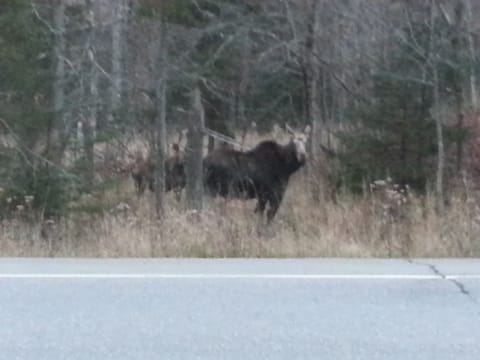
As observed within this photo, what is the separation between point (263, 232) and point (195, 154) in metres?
5.04

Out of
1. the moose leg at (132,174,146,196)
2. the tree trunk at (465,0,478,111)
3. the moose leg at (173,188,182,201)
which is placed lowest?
the moose leg at (173,188,182,201)

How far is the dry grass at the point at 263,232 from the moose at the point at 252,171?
49.3 inches

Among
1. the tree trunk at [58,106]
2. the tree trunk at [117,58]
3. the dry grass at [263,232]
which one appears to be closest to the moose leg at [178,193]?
the dry grass at [263,232]

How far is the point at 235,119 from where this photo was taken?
2325 centimetres

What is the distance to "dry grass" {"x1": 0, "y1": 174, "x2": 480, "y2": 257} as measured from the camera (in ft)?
44.6

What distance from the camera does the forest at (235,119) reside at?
15289mm

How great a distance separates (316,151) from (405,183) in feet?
6.34
